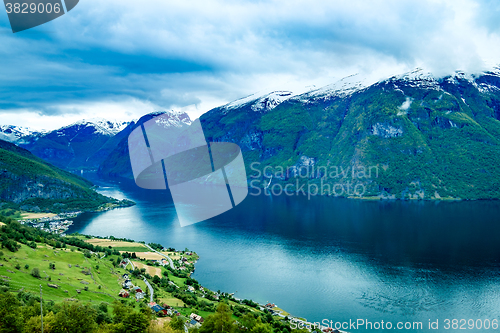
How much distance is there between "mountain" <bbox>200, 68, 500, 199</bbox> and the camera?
113m

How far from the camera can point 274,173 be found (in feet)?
504

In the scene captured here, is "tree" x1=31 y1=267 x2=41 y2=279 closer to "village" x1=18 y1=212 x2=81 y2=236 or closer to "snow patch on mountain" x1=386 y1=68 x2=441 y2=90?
"village" x1=18 y1=212 x2=81 y2=236

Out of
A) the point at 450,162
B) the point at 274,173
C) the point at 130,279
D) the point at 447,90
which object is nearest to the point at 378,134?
the point at 450,162

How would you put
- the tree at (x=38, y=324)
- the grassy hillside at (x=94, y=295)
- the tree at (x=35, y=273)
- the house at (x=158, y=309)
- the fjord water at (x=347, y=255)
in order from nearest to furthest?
the tree at (x=38, y=324) → the grassy hillside at (x=94, y=295) → the house at (x=158, y=309) → the tree at (x=35, y=273) → the fjord water at (x=347, y=255)

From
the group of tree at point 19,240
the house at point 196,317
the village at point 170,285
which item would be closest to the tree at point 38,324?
the village at point 170,285

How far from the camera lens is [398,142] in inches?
5059

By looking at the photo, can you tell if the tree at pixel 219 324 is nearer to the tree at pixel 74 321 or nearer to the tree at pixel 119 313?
the tree at pixel 119 313

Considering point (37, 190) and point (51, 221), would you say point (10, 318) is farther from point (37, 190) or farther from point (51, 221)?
point (37, 190)

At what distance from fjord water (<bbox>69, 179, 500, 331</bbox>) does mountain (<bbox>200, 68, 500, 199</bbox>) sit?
26.1 metres

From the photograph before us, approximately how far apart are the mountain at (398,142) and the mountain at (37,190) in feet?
237

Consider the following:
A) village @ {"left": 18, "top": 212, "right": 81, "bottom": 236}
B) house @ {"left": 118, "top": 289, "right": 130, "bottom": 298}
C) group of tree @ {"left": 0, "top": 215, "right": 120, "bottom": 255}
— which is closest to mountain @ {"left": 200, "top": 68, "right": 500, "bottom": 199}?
village @ {"left": 18, "top": 212, "right": 81, "bottom": 236}

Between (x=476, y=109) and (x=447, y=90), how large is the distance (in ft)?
43.3

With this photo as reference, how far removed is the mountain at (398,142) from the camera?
372ft

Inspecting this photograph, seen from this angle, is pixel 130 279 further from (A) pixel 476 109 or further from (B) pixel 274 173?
(A) pixel 476 109
